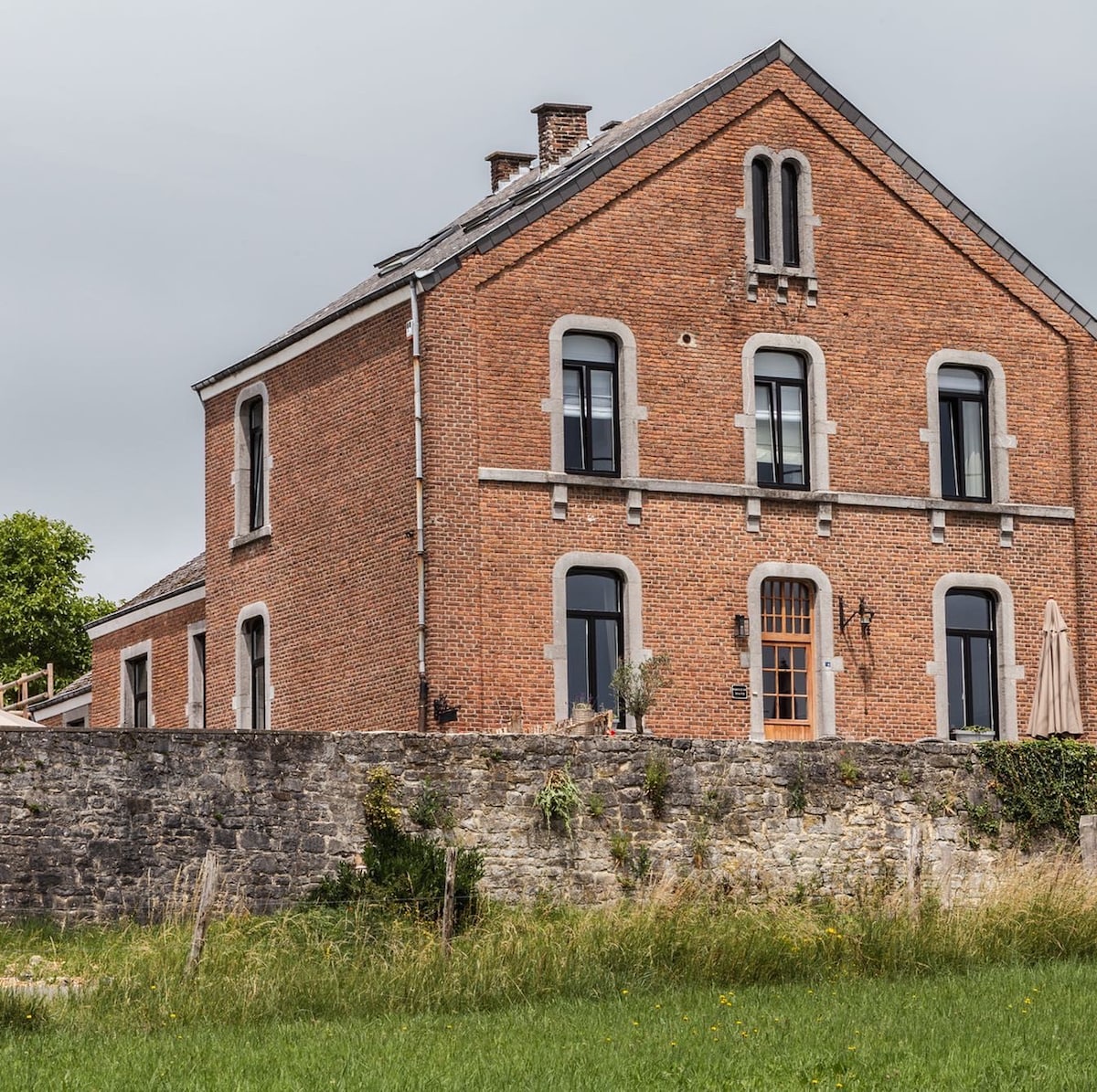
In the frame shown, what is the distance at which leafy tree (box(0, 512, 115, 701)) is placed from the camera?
191 ft

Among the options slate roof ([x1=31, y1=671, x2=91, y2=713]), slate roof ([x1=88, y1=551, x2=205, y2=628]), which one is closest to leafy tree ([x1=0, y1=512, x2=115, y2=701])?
slate roof ([x1=31, y1=671, x2=91, y2=713])

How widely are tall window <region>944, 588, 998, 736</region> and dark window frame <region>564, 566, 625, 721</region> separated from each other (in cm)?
517

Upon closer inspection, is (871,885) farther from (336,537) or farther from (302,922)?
(336,537)

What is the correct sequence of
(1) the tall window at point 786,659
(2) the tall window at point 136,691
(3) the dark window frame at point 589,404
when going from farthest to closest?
(2) the tall window at point 136,691 < (1) the tall window at point 786,659 < (3) the dark window frame at point 589,404

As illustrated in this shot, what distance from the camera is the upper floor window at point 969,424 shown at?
33.7 m

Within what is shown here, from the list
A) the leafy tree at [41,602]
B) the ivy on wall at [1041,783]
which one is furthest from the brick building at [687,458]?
the leafy tree at [41,602]

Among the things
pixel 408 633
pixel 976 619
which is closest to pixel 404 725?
pixel 408 633

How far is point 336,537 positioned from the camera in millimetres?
32094

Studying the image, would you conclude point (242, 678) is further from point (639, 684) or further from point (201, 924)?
point (201, 924)

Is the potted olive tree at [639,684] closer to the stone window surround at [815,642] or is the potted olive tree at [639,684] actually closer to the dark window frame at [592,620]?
the dark window frame at [592,620]

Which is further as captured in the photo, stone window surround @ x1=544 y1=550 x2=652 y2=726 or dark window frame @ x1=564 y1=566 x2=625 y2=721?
dark window frame @ x1=564 y1=566 x2=625 y2=721

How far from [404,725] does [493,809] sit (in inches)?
182

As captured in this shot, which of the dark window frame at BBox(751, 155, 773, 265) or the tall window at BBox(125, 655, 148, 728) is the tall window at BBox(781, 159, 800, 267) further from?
the tall window at BBox(125, 655, 148, 728)

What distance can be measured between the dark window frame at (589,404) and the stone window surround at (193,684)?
9841 millimetres
